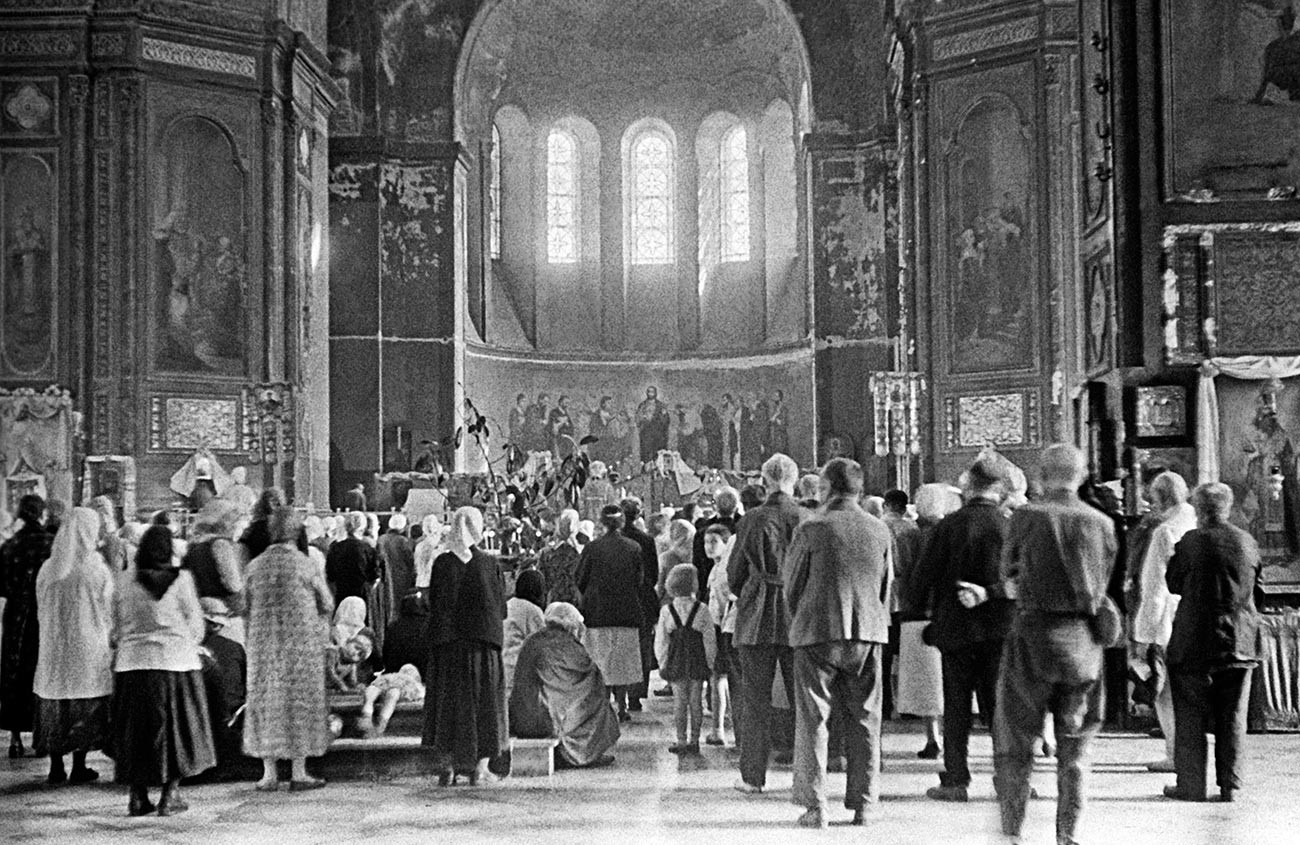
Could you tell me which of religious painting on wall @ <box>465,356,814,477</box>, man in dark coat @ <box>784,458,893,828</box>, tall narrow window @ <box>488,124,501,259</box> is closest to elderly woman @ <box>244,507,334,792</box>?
man in dark coat @ <box>784,458,893,828</box>

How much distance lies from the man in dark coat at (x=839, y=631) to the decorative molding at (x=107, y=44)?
15.1 meters

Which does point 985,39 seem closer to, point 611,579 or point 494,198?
point 611,579

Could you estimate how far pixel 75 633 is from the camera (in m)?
9.47

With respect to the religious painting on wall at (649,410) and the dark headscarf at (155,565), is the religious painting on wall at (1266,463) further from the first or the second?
the religious painting on wall at (649,410)

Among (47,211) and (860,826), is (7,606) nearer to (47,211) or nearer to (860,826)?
(860,826)

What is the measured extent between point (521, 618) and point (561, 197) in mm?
24973

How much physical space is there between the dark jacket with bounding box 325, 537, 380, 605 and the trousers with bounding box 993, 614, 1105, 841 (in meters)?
7.15

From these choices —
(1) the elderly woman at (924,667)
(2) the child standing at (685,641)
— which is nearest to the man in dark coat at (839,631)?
(1) the elderly woman at (924,667)

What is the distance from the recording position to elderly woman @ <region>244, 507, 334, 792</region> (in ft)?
30.0

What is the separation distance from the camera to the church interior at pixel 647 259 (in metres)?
13.2

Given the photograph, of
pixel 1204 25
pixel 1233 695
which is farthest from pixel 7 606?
pixel 1204 25

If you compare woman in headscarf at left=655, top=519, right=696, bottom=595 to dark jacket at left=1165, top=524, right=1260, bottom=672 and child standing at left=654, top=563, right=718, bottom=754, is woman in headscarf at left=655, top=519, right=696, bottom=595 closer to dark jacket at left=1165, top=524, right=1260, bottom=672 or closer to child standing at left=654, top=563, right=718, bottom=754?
child standing at left=654, top=563, right=718, bottom=754

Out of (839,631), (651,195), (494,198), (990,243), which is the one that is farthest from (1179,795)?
(651,195)

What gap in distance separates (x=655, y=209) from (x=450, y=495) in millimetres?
14724
